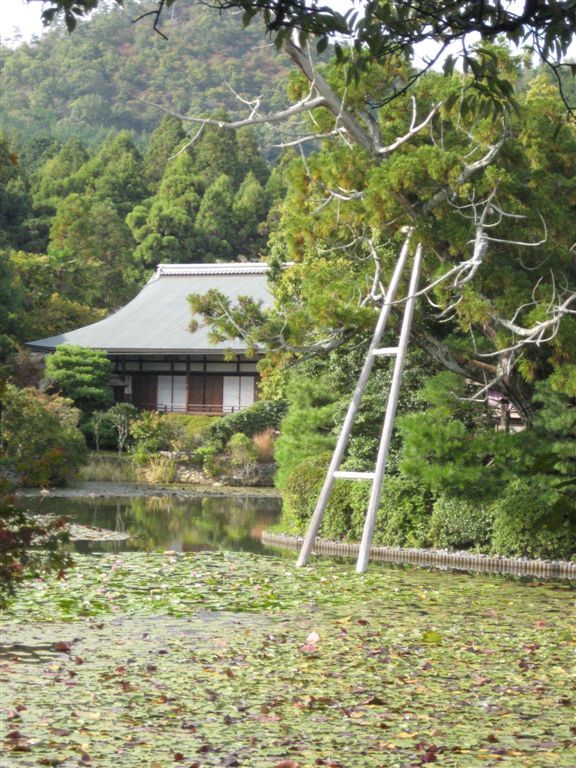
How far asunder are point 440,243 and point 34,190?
40898 millimetres

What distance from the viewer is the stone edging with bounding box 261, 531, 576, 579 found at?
13.7m

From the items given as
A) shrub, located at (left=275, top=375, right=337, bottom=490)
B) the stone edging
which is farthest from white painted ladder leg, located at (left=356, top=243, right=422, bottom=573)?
shrub, located at (left=275, top=375, right=337, bottom=490)

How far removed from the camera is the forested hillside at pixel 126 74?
10731 cm

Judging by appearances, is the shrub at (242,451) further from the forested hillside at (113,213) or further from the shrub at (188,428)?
the forested hillside at (113,213)

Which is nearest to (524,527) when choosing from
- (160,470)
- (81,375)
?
(160,470)

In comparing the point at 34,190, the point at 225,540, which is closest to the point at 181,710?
the point at 225,540

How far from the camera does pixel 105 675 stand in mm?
7301

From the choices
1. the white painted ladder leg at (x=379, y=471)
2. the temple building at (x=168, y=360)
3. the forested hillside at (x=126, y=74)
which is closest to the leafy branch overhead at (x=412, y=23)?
the white painted ladder leg at (x=379, y=471)

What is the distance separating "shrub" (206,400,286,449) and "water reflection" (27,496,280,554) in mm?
4383

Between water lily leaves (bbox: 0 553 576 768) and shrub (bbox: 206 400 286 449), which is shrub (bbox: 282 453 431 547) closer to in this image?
water lily leaves (bbox: 0 553 576 768)

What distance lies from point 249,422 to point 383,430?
52.4 feet

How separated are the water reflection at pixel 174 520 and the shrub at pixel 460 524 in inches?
100

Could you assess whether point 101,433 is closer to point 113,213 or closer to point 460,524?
point 460,524

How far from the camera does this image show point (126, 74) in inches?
4545
